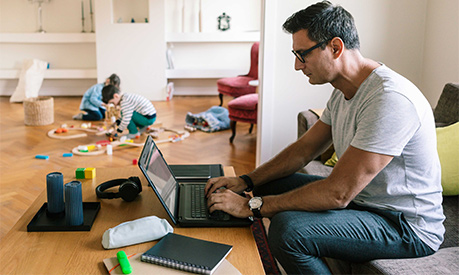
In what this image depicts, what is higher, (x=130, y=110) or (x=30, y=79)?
(x=30, y=79)

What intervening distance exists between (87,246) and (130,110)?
3.50 metres

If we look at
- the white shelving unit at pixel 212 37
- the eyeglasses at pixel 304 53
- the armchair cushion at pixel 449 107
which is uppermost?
the white shelving unit at pixel 212 37

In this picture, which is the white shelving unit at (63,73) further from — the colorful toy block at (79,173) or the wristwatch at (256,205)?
the wristwatch at (256,205)

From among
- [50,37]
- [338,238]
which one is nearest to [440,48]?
[338,238]

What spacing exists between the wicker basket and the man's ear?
4343mm

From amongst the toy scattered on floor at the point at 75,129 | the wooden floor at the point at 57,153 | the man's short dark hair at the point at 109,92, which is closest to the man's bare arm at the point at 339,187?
the wooden floor at the point at 57,153

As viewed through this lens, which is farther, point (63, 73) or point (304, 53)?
point (63, 73)

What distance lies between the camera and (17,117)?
5.79m

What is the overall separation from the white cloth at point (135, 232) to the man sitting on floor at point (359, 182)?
0.23 metres

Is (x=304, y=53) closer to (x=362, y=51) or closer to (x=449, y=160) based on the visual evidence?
(x=449, y=160)

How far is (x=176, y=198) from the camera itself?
1732 millimetres

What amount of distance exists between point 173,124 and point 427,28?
3.01 meters

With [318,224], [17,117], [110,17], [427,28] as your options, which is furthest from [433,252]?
[110,17]

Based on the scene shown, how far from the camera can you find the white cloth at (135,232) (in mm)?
1376
